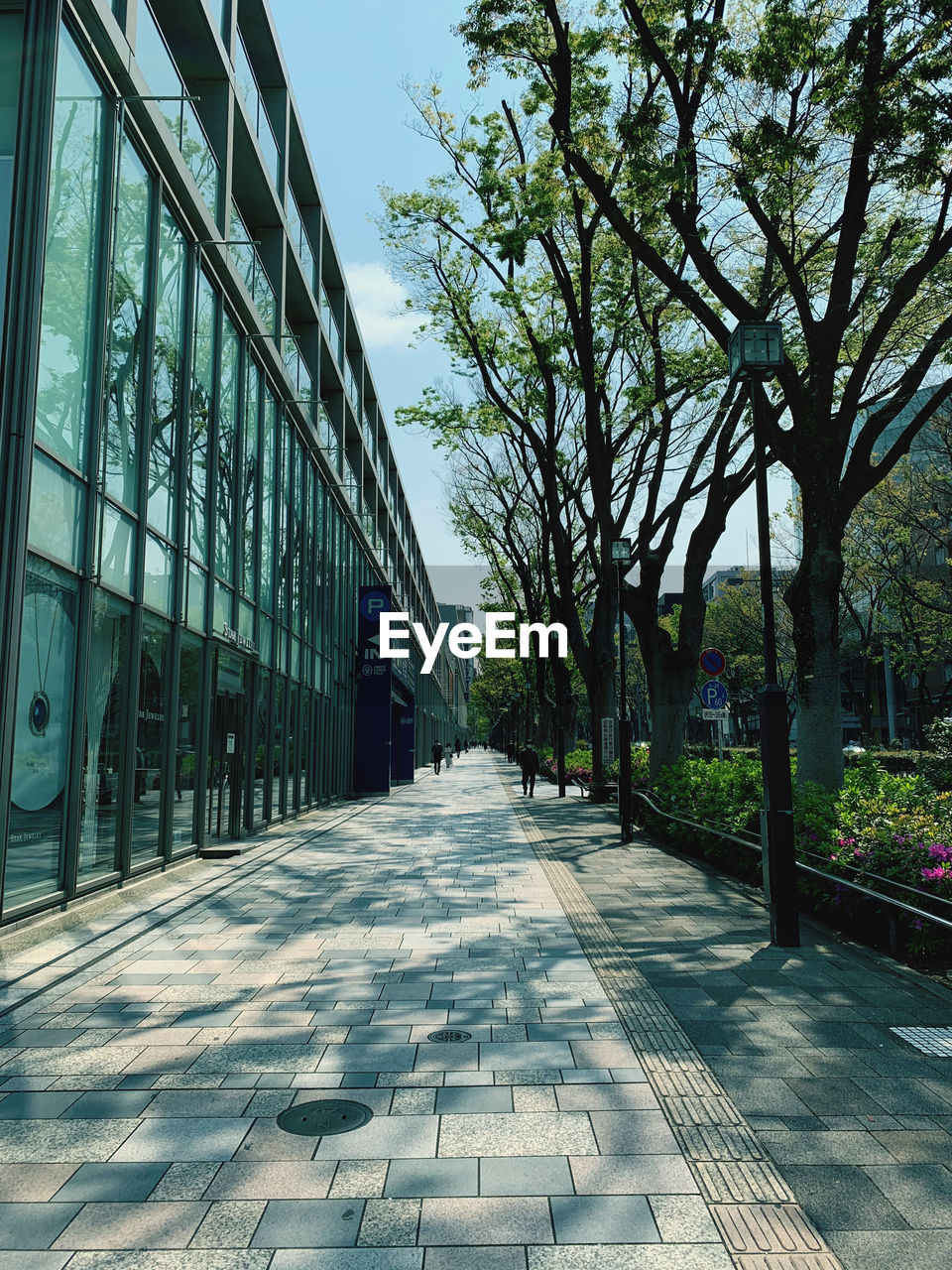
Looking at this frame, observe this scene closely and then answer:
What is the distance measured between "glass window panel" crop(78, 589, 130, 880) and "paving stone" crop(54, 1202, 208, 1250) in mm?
6199

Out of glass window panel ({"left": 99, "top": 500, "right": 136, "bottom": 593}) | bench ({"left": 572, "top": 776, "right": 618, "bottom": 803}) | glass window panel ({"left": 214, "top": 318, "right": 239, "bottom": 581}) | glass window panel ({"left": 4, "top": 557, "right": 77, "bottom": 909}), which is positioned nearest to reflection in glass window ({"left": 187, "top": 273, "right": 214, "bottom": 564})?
glass window panel ({"left": 214, "top": 318, "right": 239, "bottom": 581})

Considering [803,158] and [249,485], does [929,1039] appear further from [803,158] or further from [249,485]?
[249,485]

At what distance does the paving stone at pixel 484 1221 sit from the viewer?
→ 3.37 m

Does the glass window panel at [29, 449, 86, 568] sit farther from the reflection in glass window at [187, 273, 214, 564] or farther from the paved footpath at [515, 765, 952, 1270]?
the paved footpath at [515, 765, 952, 1270]

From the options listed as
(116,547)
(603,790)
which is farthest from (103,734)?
(603,790)

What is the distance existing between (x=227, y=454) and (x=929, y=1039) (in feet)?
41.4

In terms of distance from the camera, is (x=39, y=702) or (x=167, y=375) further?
(x=167, y=375)

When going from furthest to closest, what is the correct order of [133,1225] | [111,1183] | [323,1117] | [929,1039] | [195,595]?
[195,595] < [929,1039] < [323,1117] < [111,1183] < [133,1225]

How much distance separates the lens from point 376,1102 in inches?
183

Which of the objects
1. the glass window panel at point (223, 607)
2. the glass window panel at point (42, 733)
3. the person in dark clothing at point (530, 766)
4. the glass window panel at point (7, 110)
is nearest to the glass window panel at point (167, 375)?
the glass window panel at point (223, 607)

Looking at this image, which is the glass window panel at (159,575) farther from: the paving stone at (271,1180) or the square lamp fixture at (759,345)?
the paving stone at (271,1180)

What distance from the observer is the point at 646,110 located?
459 inches

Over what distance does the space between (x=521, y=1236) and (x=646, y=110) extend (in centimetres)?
1186

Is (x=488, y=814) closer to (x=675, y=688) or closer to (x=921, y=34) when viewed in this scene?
(x=675, y=688)
